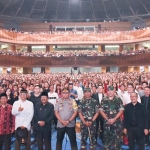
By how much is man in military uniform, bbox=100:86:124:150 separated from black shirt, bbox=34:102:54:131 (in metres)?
1.16

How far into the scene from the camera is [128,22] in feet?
124

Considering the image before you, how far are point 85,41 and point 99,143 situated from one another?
2790 centimetres

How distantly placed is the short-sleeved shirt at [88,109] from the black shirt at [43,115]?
67 centimetres

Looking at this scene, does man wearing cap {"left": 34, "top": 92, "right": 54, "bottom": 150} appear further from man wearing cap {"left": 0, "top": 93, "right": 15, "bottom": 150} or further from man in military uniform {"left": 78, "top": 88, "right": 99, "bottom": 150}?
man in military uniform {"left": 78, "top": 88, "right": 99, "bottom": 150}

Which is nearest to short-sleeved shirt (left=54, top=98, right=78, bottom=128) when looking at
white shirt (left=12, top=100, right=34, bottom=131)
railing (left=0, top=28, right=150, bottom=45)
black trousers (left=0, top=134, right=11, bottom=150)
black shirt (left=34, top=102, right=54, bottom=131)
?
black shirt (left=34, top=102, right=54, bottom=131)

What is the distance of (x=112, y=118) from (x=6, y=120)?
2331 mm

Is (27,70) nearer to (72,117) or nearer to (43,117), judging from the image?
(43,117)

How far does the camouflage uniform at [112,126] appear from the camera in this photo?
5.26 metres

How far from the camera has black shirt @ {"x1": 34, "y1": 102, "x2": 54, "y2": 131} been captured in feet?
16.9

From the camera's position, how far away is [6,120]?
512cm

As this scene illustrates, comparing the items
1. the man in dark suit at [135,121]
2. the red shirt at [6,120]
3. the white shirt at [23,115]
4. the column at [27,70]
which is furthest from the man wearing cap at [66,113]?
the column at [27,70]

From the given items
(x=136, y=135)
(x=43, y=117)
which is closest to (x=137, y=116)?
(x=136, y=135)

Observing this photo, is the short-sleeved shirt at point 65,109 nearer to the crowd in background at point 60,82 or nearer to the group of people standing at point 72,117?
the group of people standing at point 72,117

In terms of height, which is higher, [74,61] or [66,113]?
[74,61]
